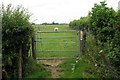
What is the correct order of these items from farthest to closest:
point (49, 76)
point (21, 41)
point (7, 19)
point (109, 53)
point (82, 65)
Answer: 1. point (82, 65)
2. point (49, 76)
3. point (21, 41)
4. point (7, 19)
5. point (109, 53)

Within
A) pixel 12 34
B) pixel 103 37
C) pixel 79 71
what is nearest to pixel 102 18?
pixel 103 37

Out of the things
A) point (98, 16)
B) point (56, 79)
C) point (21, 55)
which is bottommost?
point (56, 79)

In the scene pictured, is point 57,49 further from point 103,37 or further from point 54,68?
point 103,37

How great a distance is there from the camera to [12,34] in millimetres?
3893

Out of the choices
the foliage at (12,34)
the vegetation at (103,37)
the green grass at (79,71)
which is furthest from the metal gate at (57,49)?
the foliage at (12,34)

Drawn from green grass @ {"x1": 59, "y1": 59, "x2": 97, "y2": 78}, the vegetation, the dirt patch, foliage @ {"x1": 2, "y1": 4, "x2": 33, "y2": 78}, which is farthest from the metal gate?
foliage @ {"x1": 2, "y1": 4, "x2": 33, "y2": 78}

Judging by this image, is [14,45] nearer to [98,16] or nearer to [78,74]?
[78,74]

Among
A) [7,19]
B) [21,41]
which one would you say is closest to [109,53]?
[21,41]

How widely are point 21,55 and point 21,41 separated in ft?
1.81

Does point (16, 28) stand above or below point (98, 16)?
below

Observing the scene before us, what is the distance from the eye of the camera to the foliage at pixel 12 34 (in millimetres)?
3811

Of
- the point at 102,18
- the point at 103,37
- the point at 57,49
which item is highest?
the point at 102,18

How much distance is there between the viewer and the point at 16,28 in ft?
12.8

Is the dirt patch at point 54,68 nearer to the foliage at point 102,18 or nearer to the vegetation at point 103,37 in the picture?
the vegetation at point 103,37
